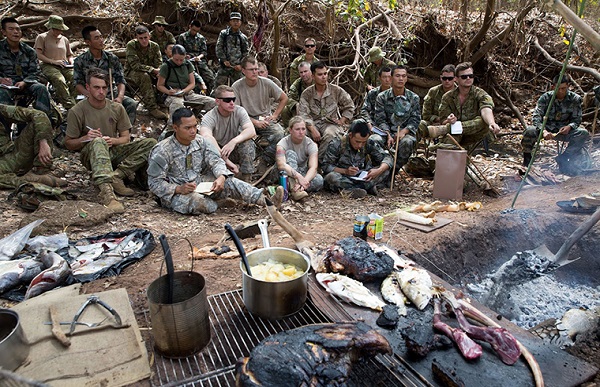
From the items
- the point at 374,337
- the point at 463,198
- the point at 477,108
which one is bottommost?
the point at 463,198

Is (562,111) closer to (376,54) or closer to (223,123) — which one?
(376,54)

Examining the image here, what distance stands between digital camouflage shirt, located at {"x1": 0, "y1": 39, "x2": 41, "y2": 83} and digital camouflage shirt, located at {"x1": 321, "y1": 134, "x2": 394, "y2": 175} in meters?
5.35

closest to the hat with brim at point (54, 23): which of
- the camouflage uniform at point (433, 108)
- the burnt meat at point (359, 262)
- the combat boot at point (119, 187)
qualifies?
the combat boot at point (119, 187)

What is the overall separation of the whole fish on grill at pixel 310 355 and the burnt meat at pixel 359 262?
0.87 meters

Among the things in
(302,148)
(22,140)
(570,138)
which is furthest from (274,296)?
(570,138)

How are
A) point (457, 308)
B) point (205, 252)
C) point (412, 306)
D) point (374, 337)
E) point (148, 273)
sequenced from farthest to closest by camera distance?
point (205, 252) → point (148, 273) → point (412, 306) → point (457, 308) → point (374, 337)

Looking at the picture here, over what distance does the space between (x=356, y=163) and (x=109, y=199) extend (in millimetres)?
3775

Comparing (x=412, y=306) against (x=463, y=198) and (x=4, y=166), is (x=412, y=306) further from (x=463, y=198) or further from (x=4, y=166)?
(x=4, y=166)

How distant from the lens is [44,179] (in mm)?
5438

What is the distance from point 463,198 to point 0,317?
6002 millimetres

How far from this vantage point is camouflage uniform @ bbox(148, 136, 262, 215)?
16.7ft

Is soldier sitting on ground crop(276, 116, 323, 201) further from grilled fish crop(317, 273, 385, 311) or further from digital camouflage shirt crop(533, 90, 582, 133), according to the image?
digital camouflage shirt crop(533, 90, 582, 133)

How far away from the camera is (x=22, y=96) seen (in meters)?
6.70

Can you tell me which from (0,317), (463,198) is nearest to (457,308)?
(0,317)
